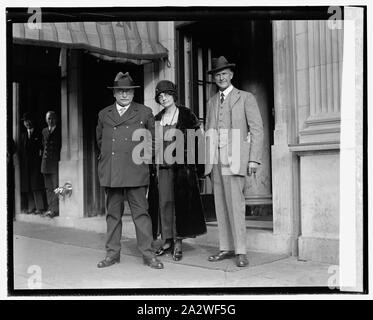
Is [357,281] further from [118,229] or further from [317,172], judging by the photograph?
[118,229]

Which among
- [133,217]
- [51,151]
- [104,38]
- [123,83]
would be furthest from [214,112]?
[51,151]

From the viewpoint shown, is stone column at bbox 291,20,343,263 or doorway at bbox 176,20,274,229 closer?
stone column at bbox 291,20,343,263

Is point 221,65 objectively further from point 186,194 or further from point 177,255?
point 177,255

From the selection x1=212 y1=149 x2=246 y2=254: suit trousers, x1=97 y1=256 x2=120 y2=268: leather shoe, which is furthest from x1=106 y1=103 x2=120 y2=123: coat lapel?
x1=97 y1=256 x2=120 y2=268: leather shoe

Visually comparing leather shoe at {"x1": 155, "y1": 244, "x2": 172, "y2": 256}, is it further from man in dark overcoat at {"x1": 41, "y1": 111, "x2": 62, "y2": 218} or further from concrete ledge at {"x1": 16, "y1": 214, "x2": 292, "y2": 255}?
man in dark overcoat at {"x1": 41, "y1": 111, "x2": 62, "y2": 218}

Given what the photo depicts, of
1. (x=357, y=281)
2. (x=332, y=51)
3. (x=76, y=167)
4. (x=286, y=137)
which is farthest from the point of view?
(x=76, y=167)

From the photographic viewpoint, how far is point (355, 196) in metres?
5.12

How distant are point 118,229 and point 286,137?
2.22 meters

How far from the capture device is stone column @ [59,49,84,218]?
8.76 m

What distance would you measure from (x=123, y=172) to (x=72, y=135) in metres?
3.83

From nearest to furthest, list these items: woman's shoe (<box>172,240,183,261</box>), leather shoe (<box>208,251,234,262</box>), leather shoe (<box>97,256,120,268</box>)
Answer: leather shoe (<box>97,256,120,268</box>) → leather shoe (<box>208,251,234,262</box>) → woman's shoe (<box>172,240,183,261</box>)

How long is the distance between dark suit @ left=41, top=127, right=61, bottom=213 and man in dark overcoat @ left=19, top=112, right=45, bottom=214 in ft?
1.78

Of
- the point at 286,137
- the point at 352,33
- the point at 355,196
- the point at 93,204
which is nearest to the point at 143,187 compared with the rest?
the point at 286,137

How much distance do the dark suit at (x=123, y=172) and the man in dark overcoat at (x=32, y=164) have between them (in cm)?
455
